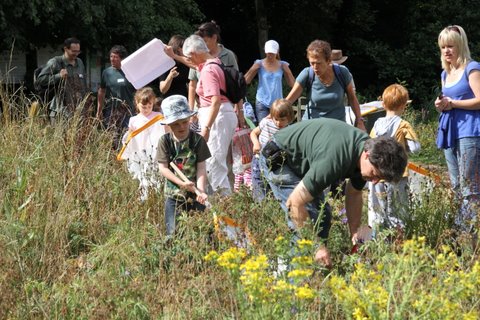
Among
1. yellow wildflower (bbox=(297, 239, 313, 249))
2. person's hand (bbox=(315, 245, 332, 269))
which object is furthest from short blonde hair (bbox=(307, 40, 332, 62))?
yellow wildflower (bbox=(297, 239, 313, 249))

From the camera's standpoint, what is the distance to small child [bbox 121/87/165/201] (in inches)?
235

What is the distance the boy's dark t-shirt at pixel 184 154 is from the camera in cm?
545

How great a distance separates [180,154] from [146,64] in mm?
2726

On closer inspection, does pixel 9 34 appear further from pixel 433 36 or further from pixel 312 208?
pixel 433 36

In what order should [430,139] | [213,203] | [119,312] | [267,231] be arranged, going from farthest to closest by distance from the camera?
[430,139] < [213,203] < [267,231] < [119,312]

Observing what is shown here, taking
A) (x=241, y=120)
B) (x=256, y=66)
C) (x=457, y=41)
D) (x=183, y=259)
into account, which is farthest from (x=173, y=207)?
(x=256, y=66)

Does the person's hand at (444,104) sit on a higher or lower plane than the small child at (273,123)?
higher

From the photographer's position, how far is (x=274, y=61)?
988 centimetres

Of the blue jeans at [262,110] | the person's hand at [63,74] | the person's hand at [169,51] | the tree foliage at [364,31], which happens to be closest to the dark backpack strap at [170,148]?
the person's hand at [169,51]

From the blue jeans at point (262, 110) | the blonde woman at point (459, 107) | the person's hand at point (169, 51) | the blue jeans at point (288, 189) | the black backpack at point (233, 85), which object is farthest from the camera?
the blue jeans at point (262, 110)

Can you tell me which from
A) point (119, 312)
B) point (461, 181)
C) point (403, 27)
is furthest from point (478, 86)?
point (403, 27)

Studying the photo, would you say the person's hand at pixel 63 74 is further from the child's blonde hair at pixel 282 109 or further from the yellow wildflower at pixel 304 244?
the yellow wildflower at pixel 304 244

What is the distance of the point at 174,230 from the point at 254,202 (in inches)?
20.4

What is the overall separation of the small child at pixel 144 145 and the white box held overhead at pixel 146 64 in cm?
51
